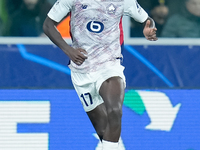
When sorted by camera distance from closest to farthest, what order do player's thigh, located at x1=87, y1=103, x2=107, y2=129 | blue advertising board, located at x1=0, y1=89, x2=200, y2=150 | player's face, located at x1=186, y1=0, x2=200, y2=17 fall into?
player's thigh, located at x1=87, y1=103, x2=107, y2=129
blue advertising board, located at x1=0, y1=89, x2=200, y2=150
player's face, located at x1=186, y1=0, x2=200, y2=17

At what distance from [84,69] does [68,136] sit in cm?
112

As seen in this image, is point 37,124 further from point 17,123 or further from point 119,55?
point 119,55

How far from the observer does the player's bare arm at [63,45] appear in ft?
14.1

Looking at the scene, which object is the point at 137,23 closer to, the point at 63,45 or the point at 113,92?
the point at 63,45

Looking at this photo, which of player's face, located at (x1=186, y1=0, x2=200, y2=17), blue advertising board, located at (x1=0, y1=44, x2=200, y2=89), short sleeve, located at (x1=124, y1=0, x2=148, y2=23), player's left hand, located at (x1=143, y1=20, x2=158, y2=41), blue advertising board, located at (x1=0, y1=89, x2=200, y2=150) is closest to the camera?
player's left hand, located at (x1=143, y1=20, x2=158, y2=41)

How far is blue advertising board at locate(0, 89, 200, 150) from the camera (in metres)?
5.44

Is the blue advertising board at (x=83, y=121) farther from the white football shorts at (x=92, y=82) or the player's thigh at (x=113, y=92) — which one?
the player's thigh at (x=113, y=92)

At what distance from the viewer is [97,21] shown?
4.51 m

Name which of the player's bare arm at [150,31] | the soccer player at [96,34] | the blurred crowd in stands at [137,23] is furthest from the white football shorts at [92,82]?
the blurred crowd in stands at [137,23]

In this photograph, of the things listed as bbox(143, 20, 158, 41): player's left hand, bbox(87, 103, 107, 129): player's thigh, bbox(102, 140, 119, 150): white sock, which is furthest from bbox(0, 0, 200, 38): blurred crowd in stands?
bbox(102, 140, 119, 150): white sock

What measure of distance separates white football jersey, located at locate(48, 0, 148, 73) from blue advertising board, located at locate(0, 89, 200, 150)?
1.04 meters

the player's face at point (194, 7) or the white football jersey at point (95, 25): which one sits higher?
the white football jersey at point (95, 25)

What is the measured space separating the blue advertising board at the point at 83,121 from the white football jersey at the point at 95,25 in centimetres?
104

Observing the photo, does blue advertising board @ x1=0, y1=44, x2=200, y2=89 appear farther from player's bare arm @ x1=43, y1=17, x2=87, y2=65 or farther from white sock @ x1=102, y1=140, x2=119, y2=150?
white sock @ x1=102, y1=140, x2=119, y2=150
